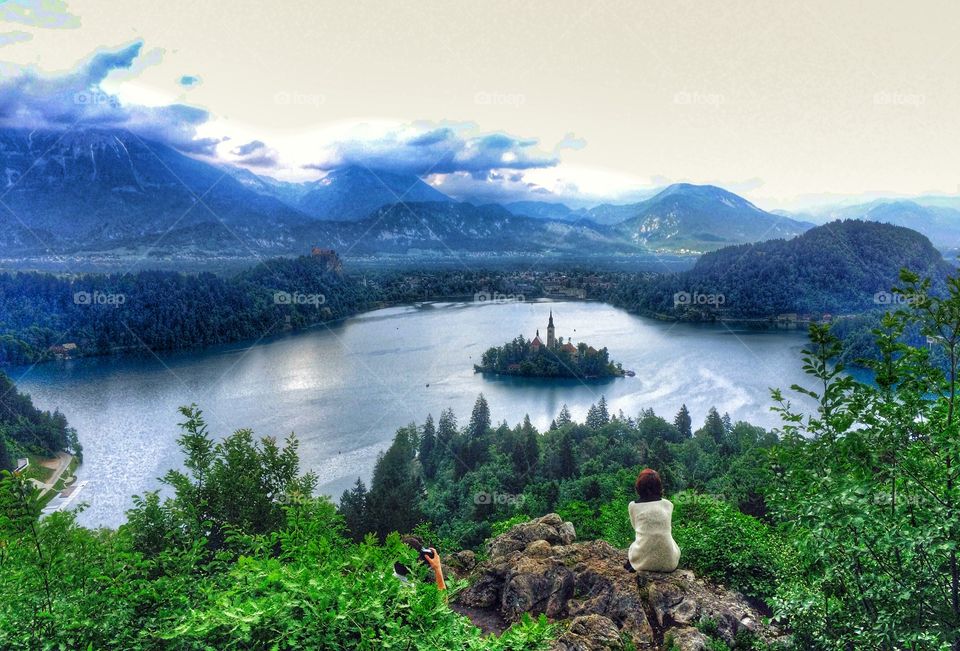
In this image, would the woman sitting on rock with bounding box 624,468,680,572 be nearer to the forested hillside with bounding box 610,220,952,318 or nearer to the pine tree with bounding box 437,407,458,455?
the pine tree with bounding box 437,407,458,455

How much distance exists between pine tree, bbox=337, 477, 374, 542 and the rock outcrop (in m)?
7.82

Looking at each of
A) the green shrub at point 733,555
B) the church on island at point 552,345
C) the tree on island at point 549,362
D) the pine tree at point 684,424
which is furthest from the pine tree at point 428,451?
the church on island at point 552,345

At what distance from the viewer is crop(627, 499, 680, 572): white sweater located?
12.5 ft

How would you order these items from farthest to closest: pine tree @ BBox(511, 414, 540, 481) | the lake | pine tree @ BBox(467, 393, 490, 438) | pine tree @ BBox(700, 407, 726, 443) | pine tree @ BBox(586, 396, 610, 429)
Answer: the lake
pine tree @ BBox(467, 393, 490, 438)
pine tree @ BBox(586, 396, 610, 429)
pine tree @ BBox(700, 407, 726, 443)
pine tree @ BBox(511, 414, 540, 481)

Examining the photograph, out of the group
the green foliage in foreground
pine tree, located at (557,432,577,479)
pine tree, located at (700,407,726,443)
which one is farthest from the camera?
pine tree, located at (700,407,726,443)

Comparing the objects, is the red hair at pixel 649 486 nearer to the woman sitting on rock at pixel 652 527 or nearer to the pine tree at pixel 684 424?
the woman sitting on rock at pixel 652 527

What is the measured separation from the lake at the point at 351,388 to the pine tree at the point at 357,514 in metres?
4.98

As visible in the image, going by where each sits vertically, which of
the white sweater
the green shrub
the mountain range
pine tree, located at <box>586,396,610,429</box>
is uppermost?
the mountain range

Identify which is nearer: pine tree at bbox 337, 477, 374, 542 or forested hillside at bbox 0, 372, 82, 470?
pine tree at bbox 337, 477, 374, 542

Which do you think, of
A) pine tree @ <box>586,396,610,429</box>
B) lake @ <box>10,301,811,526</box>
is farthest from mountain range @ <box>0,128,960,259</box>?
pine tree @ <box>586,396,610,429</box>

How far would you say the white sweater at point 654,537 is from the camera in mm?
3801

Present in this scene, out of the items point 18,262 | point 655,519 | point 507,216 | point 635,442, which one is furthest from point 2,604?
point 507,216

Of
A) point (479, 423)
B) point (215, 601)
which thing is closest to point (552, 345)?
point (479, 423)

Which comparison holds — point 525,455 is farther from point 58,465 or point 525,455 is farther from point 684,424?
point 58,465
